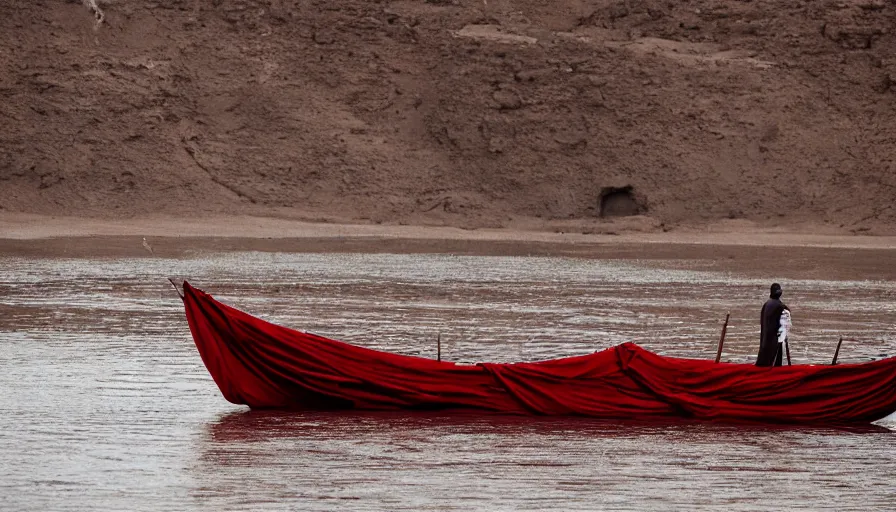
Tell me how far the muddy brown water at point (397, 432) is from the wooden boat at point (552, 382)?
18 cm

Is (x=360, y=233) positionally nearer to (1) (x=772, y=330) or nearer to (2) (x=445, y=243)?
(2) (x=445, y=243)

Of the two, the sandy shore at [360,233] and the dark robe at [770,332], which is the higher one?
the sandy shore at [360,233]

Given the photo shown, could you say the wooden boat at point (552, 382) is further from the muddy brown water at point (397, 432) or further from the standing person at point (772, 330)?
the standing person at point (772, 330)

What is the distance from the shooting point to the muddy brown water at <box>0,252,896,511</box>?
7836 mm

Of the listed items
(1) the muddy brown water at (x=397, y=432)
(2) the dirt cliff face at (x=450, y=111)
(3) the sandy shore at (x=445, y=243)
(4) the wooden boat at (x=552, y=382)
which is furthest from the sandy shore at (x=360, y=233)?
(4) the wooden boat at (x=552, y=382)

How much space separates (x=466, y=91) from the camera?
37.8m

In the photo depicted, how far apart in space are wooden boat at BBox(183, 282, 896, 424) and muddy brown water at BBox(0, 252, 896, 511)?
18 cm

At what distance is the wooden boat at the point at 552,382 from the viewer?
10359mm

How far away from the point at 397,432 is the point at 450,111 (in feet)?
93.9

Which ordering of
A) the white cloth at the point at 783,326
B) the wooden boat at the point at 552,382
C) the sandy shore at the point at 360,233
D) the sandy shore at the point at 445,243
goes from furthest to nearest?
the sandy shore at the point at 360,233
the sandy shore at the point at 445,243
the white cloth at the point at 783,326
the wooden boat at the point at 552,382

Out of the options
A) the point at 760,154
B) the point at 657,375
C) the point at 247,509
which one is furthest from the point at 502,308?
the point at 760,154

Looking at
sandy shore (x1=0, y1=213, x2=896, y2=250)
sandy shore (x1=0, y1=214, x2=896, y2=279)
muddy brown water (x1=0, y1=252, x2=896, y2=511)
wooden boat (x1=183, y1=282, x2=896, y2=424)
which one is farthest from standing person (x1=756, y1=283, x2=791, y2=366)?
Answer: sandy shore (x1=0, y1=213, x2=896, y2=250)

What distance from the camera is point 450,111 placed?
37.9m

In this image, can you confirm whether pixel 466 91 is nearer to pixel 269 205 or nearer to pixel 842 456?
pixel 269 205
